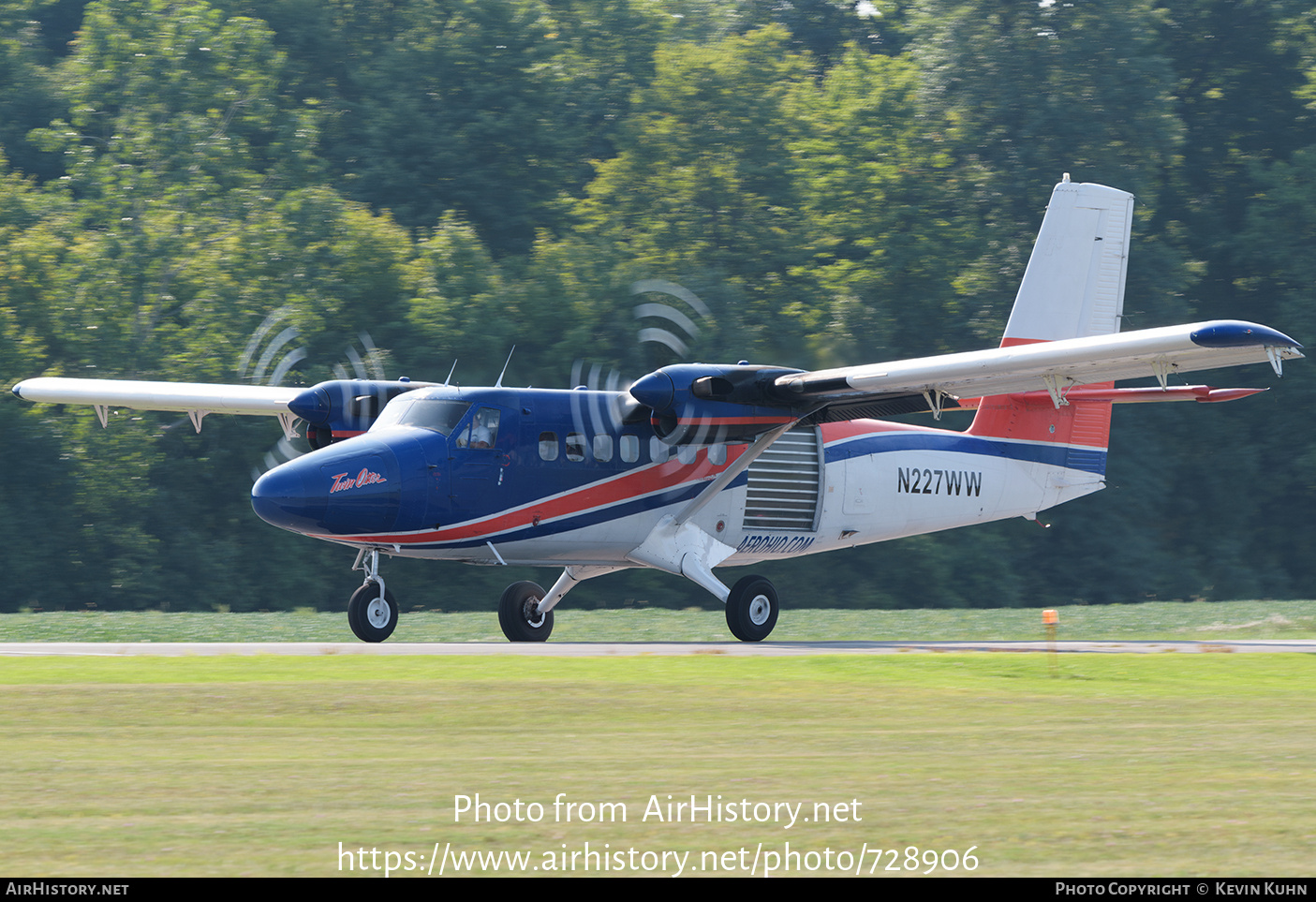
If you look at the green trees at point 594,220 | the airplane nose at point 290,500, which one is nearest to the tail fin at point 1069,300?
the airplane nose at point 290,500

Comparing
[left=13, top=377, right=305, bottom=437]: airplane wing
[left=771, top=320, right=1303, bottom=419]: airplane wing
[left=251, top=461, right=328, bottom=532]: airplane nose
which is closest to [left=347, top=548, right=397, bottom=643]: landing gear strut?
[left=251, top=461, right=328, bottom=532]: airplane nose

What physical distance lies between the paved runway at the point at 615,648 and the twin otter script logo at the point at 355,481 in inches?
73.9

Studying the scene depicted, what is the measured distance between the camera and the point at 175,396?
83.1ft

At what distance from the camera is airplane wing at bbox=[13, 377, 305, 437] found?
2489 cm

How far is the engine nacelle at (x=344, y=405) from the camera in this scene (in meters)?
22.7

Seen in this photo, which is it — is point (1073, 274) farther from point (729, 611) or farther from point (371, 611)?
point (371, 611)

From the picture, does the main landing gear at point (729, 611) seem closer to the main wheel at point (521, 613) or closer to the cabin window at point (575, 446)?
the main wheel at point (521, 613)

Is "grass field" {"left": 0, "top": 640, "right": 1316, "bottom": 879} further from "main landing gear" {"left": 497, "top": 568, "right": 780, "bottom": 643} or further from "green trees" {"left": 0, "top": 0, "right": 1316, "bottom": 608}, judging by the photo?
"green trees" {"left": 0, "top": 0, "right": 1316, "bottom": 608}

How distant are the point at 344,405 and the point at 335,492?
369cm

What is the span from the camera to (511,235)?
157ft

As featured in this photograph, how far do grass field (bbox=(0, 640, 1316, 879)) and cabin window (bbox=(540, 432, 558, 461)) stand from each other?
13.5 ft

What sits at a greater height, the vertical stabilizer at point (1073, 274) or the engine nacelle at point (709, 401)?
the vertical stabilizer at point (1073, 274)

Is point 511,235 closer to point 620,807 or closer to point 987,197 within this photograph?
point 987,197

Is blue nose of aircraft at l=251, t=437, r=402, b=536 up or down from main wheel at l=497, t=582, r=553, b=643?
up
